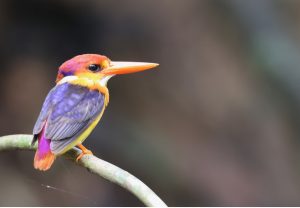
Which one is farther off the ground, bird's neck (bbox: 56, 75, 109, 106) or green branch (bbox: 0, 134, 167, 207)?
bird's neck (bbox: 56, 75, 109, 106)

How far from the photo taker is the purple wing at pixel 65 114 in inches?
35.1

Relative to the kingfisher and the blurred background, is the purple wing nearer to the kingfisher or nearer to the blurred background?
the kingfisher

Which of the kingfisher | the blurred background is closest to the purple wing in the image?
the kingfisher

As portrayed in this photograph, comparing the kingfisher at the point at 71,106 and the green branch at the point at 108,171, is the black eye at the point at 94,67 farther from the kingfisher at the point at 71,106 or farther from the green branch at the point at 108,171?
the green branch at the point at 108,171

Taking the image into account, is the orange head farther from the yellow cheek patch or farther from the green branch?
the green branch

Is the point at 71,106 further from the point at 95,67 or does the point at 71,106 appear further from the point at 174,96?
the point at 174,96

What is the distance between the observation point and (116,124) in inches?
158

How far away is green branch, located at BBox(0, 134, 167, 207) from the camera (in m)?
0.89

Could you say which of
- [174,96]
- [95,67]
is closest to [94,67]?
[95,67]

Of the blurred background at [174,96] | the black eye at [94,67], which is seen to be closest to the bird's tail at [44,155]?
the black eye at [94,67]

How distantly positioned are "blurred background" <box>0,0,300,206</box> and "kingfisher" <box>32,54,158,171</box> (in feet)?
8.74

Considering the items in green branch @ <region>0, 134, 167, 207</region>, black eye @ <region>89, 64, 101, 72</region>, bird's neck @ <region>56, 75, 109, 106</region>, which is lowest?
green branch @ <region>0, 134, 167, 207</region>

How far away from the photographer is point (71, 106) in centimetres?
92

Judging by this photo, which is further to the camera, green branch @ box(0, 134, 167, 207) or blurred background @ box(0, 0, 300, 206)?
blurred background @ box(0, 0, 300, 206)
